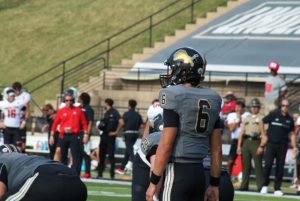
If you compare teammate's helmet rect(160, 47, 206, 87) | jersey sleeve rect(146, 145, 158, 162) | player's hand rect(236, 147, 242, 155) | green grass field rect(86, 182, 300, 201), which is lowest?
green grass field rect(86, 182, 300, 201)

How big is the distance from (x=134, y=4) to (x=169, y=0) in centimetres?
142

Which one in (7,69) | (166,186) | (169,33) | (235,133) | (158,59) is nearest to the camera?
(166,186)

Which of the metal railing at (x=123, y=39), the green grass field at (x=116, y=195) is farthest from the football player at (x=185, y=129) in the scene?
the metal railing at (x=123, y=39)

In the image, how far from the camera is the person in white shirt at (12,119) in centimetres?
2255

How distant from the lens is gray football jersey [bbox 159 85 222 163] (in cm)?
800

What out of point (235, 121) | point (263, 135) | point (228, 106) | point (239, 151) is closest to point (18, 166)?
point (263, 135)

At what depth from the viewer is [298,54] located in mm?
30797

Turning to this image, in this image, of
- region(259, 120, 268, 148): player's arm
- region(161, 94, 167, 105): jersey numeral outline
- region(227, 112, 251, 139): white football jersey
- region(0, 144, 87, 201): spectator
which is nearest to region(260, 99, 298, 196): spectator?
region(259, 120, 268, 148): player's arm

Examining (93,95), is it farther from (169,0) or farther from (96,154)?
(169,0)

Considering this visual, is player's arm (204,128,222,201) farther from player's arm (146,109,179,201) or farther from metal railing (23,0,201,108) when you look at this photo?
metal railing (23,0,201,108)

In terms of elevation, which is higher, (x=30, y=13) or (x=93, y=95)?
(x=30, y=13)

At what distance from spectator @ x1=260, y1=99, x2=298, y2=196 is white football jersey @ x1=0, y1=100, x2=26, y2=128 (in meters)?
5.51

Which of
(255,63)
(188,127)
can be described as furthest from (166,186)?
(255,63)

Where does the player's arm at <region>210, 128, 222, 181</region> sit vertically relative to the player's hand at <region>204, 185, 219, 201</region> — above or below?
above
